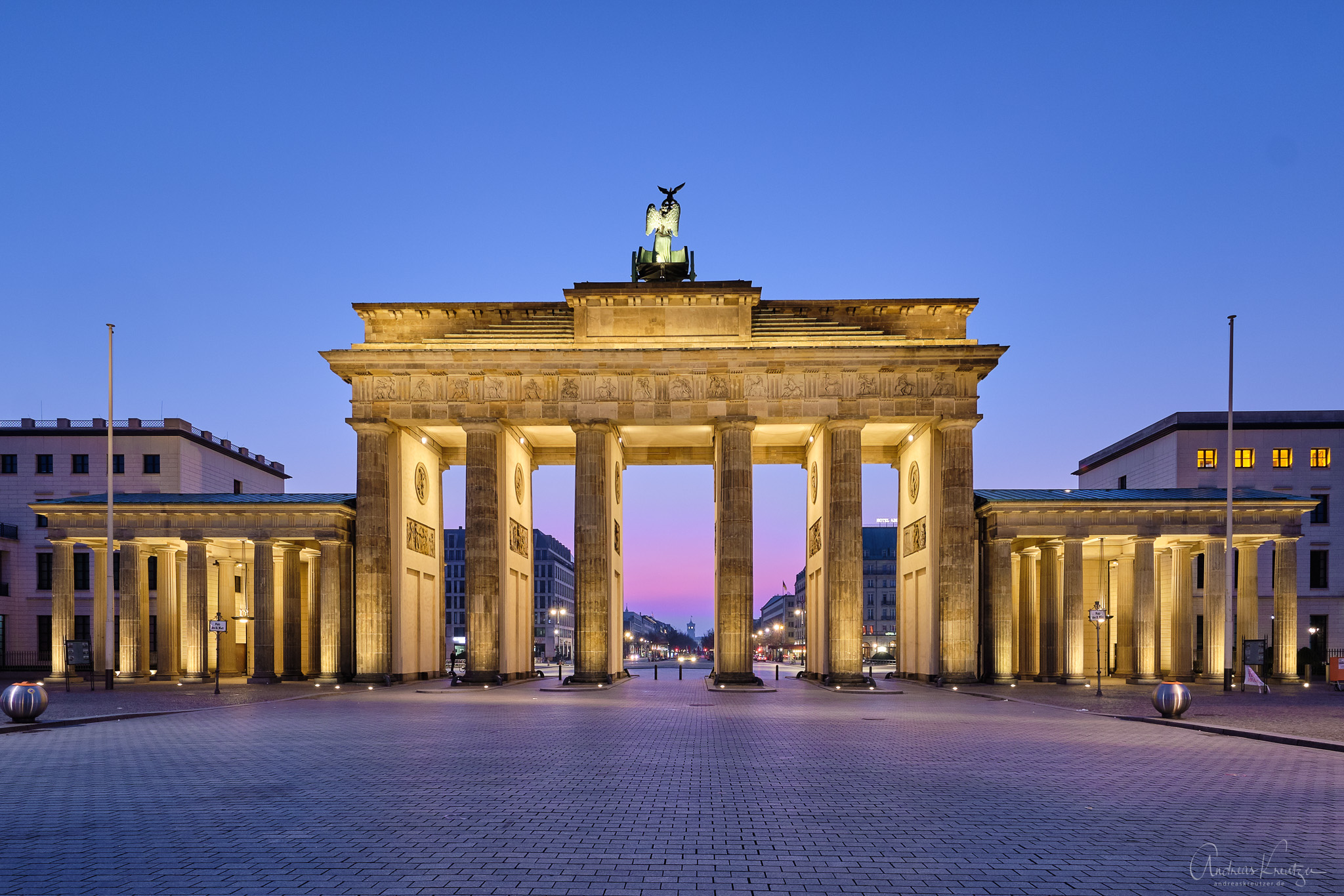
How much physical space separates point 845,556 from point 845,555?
0.03 metres

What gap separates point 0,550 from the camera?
68.3 metres

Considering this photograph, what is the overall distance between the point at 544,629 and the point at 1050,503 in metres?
144

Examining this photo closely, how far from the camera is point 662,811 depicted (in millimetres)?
12586

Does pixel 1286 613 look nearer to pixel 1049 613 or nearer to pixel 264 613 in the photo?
pixel 1049 613

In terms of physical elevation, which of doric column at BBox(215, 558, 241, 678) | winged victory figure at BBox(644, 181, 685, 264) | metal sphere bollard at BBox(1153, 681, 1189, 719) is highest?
winged victory figure at BBox(644, 181, 685, 264)

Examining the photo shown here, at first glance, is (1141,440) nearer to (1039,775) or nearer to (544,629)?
(1039,775)

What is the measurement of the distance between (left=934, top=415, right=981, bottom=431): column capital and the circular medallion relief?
25.6 meters

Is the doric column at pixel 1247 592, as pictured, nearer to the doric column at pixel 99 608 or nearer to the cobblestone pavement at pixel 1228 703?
the cobblestone pavement at pixel 1228 703

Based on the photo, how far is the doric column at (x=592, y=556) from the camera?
4488 centimetres

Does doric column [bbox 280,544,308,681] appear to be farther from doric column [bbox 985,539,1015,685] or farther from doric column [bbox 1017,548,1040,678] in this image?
doric column [bbox 1017,548,1040,678]

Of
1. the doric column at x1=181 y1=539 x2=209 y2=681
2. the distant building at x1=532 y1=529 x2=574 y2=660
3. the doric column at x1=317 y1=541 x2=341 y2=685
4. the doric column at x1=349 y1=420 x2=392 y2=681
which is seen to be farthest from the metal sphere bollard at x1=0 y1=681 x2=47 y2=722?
the distant building at x1=532 y1=529 x2=574 y2=660

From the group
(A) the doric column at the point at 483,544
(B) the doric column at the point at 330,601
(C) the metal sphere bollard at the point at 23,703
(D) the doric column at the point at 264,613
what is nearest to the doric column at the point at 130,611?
(D) the doric column at the point at 264,613

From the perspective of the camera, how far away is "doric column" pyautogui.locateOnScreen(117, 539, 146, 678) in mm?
48750

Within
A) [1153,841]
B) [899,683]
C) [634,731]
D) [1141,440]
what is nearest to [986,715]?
[634,731]
